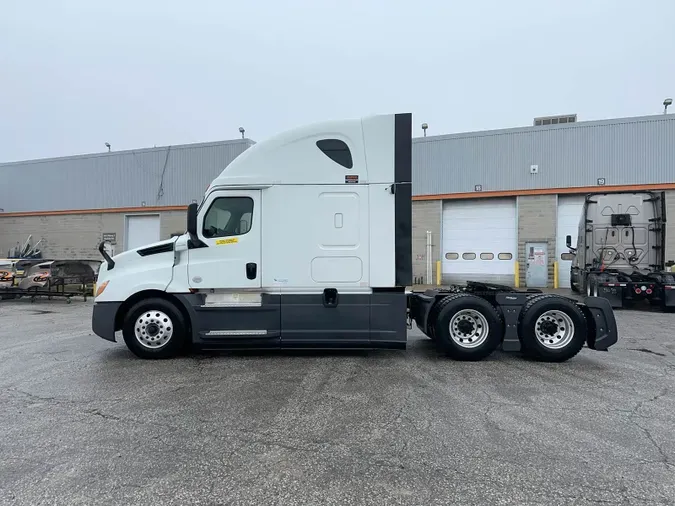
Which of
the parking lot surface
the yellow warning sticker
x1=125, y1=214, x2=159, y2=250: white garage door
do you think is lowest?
the parking lot surface

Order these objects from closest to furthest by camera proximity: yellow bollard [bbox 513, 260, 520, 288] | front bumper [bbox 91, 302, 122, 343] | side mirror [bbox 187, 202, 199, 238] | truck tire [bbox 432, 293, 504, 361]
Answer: side mirror [bbox 187, 202, 199, 238] < truck tire [bbox 432, 293, 504, 361] < front bumper [bbox 91, 302, 122, 343] < yellow bollard [bbox 513, 260, 520, 288]

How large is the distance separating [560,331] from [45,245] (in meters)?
30.3

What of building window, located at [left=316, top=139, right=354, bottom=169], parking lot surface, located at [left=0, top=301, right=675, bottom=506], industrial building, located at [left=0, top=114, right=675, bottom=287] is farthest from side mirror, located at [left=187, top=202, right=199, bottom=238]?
industrial building, located at [left=0, top=114, right=675, bottom=287]

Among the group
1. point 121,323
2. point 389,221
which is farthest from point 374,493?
point 121,323

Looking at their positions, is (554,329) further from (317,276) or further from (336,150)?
(336,150)

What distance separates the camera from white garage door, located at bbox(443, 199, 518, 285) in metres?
19.5

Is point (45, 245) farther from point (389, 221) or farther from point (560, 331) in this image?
point (560, 331)

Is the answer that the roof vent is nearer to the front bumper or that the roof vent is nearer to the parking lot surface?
the parking lot surface

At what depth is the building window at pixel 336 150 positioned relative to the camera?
6145 millimetres

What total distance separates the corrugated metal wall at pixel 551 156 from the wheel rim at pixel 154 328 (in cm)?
1628

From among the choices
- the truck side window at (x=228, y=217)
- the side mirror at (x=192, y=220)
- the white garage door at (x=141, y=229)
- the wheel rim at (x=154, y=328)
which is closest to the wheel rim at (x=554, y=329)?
the truck side window at (x=228, y=217)

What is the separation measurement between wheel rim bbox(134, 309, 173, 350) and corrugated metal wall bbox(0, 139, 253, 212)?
58.7 feet

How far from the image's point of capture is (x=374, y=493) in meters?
2.76

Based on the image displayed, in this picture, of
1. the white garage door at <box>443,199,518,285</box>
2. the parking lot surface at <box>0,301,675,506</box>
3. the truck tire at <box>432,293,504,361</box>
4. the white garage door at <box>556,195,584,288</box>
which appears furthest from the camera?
the white garage door at <box>443,199,518,285</box>
